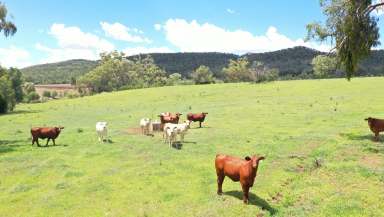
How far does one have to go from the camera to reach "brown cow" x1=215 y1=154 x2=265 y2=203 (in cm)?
1527

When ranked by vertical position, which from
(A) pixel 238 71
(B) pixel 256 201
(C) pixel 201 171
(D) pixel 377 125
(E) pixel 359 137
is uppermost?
(A) pixel 238 71

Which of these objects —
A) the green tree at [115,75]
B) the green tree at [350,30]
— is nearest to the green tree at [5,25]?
the green tree at [350,30]

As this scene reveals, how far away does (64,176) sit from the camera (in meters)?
21.0

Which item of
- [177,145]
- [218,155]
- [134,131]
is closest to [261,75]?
[134,131]

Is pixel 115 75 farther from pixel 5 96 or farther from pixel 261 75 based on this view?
pixel 5 96

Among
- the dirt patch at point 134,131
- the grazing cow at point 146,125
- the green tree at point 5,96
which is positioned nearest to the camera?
the grazing cow at point 146,125

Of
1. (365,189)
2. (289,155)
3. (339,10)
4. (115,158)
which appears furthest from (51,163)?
(339,10)

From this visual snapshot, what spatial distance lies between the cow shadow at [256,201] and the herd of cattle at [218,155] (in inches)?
18.2

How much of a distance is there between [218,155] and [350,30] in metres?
15.4

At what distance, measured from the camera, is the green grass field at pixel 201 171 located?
54.1 feet

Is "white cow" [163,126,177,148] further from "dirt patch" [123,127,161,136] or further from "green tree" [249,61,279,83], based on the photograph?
"green tree" [249,61,279,83]

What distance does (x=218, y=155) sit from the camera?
17250 mm

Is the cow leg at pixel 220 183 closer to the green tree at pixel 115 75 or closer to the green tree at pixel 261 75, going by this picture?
the green tree at pixel 261 75

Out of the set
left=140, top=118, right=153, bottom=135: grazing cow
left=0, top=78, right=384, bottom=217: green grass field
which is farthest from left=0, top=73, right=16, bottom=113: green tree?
left=140, top=118, right=153, bottom=135: grazing cow
